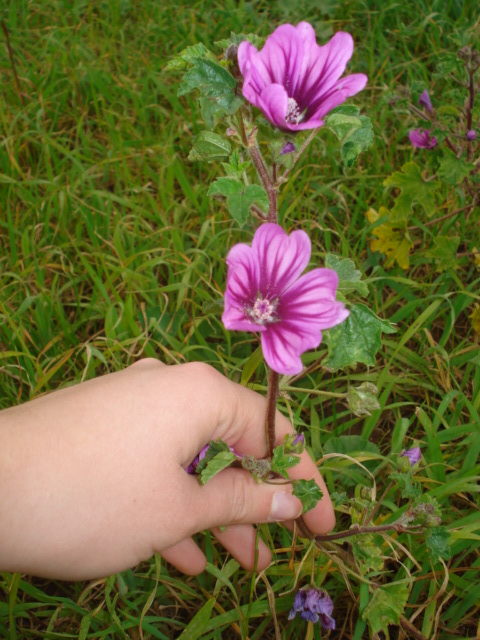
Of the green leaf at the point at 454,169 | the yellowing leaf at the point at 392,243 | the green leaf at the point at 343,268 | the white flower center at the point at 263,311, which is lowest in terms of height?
the yellowing leaf at the point at 392,243

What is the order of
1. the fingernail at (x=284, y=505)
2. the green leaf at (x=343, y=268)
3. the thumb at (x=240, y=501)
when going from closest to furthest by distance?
1. the green leaf at (x=343, y=268)
2. the thumb at (x=240, y=501)
3. the fingernail at (x=284, y=505)

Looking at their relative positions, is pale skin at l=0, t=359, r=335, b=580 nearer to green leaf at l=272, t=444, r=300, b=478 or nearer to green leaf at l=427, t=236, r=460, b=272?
green leaf at l=272, t=444, r=300, b=478

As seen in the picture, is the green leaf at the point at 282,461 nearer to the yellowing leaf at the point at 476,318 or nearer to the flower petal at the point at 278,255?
the flower petal at the point at 278,255

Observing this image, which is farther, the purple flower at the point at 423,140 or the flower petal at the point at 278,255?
the purple flower at the point at 423,140

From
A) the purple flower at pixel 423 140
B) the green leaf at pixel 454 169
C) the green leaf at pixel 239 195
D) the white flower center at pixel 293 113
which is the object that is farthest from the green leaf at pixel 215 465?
the purple flower at pixel 423 140

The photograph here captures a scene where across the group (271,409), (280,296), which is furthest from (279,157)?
(271,409)

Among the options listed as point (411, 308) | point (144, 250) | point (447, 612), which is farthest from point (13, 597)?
point (411, 308)

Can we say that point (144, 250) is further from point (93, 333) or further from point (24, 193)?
point (24, 193)

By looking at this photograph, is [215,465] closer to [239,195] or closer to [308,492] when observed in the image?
[308,492]
